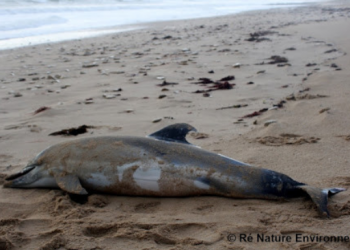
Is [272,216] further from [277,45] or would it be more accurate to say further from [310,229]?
[277,45]

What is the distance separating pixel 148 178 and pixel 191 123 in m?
1.93

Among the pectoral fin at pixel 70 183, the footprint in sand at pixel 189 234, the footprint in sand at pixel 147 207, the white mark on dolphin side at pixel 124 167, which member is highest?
the white mark on dolphin side at pixel 124 167

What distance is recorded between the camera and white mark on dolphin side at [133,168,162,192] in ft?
11.0

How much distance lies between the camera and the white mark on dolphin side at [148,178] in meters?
3.35

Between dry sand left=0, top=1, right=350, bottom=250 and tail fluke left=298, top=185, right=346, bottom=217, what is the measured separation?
60 mm

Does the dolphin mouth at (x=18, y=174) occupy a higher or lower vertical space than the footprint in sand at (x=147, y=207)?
higher

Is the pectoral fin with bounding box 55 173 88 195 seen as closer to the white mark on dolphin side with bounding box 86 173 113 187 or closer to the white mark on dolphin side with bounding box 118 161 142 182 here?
the white mark on dolphin side with bounding box 86 173 113 187

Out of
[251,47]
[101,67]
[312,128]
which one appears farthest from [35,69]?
[312,128]

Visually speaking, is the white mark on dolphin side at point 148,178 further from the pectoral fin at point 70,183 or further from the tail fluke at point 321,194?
the tail fluke at point 321,194

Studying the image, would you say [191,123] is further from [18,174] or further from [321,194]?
[321,194]

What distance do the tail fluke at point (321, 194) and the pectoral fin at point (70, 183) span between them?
5.56 ft

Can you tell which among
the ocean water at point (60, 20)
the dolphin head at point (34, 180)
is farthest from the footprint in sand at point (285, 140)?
the ocean water at point (60, 20)

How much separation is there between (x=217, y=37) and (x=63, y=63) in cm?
564

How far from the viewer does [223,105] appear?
19.5 feet
